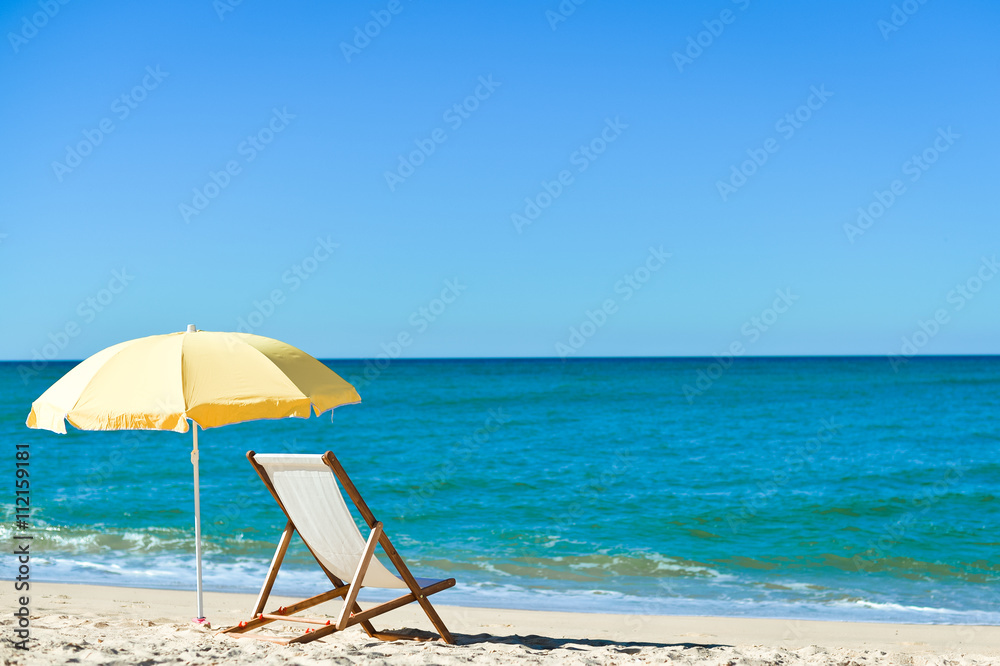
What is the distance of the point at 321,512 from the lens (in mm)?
4613

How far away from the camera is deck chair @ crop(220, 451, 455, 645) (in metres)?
4.46

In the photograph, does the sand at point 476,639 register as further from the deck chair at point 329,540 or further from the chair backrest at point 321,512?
the chair backrest at point 321,512

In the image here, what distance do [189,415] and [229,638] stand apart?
1566 millimetres

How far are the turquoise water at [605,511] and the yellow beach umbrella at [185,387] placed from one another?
3547mm

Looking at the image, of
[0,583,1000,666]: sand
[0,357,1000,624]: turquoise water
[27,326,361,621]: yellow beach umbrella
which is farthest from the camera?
[0,357,1000,624]: turquoise water

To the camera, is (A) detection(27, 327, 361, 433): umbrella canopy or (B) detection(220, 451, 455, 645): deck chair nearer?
(A) detection(27, 327, 361, 433): umbrella canopy

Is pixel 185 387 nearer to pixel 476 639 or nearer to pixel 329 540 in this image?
pixel 329 540

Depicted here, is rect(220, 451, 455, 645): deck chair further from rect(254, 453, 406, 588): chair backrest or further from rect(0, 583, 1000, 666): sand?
rect(0, 583, 1000, 666): sand

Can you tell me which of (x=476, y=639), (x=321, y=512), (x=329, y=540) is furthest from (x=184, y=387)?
(x=476, y=639)

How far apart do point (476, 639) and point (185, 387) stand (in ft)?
8.23

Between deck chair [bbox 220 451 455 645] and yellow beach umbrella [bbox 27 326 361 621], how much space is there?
374mm

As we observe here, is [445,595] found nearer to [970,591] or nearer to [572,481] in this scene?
[970,591]

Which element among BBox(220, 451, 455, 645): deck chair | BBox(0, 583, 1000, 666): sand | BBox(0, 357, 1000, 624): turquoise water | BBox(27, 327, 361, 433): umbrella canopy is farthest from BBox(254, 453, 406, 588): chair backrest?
BBox(0, 357, 1000, 624): turquoise water

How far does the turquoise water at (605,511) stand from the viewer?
7738 millimetres
